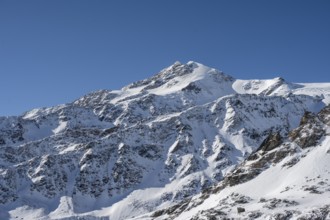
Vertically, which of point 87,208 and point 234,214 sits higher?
point 87,208

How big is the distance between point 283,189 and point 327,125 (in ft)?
94.5

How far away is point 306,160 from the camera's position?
106438 mm

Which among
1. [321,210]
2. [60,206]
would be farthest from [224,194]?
[60,206]

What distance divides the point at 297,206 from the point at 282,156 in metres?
32.5

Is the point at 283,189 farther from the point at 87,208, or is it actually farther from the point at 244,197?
the point at 87,208

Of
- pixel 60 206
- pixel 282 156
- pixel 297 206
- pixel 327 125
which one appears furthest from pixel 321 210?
pixel 60 206

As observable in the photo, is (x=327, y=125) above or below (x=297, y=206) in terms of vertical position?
above

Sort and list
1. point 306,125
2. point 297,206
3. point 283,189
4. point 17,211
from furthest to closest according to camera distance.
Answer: point 17,211, point 306,125, point 283,189, point 297,206

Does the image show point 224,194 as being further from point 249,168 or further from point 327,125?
point 327,125

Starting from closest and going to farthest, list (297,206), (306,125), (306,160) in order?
(297,206)
(306,160)
(306,125)

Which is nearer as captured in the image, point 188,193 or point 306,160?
point 306,160

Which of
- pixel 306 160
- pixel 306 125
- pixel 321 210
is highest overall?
pixel 306 125

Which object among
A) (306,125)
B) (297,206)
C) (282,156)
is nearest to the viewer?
(297,206)

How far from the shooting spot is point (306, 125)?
4783 inches
